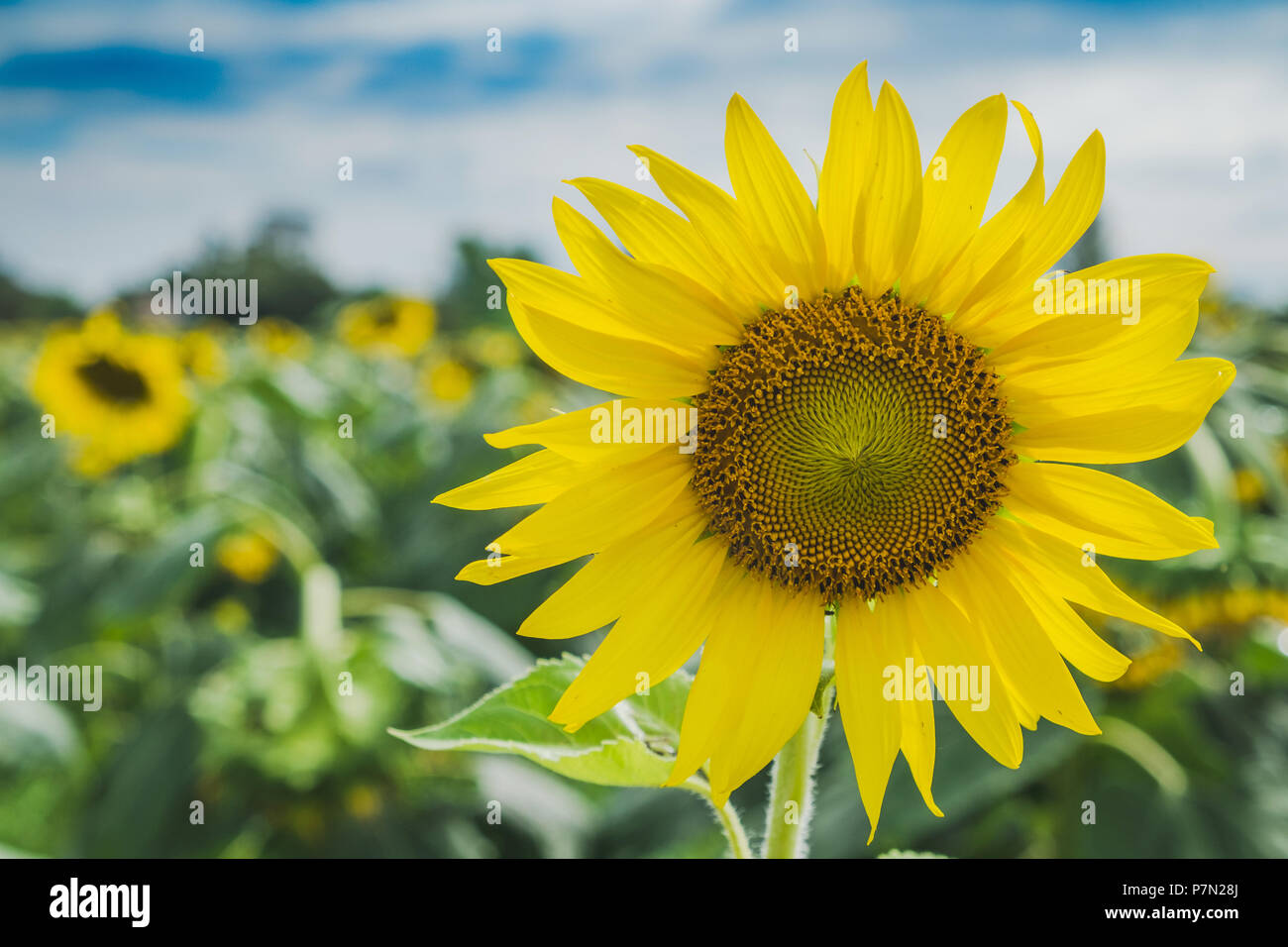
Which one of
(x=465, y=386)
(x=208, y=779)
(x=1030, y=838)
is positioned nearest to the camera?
(x=1030, y=838)

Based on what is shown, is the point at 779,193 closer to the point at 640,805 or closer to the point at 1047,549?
the point at 1047,549

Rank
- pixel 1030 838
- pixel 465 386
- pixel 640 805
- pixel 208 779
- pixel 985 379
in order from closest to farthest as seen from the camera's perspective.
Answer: pixel 985 379 → pixel 640 805 → pixel 1030 838 → pixel 208 779 → pixel 465 386

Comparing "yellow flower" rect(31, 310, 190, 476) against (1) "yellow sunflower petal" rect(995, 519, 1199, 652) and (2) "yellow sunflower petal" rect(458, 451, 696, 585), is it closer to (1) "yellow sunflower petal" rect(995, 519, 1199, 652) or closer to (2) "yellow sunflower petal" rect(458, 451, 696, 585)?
(2) "yellow sunflower petal" rect(458, 451, 696, 585)

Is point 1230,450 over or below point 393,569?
over

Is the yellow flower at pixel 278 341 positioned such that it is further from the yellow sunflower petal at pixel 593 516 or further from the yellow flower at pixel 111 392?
the yellow sunflower petal at pixel 593 516

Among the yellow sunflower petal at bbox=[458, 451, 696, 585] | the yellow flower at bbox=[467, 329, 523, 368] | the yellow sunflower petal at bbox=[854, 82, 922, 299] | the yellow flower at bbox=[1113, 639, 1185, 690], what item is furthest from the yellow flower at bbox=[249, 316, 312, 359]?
the yellow sunflower petal at bbox=[854, 82, 922, 299]

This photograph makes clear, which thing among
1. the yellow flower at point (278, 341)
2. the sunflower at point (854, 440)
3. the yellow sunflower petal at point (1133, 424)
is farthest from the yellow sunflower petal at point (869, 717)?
the yellow flower at point (278, 341)
